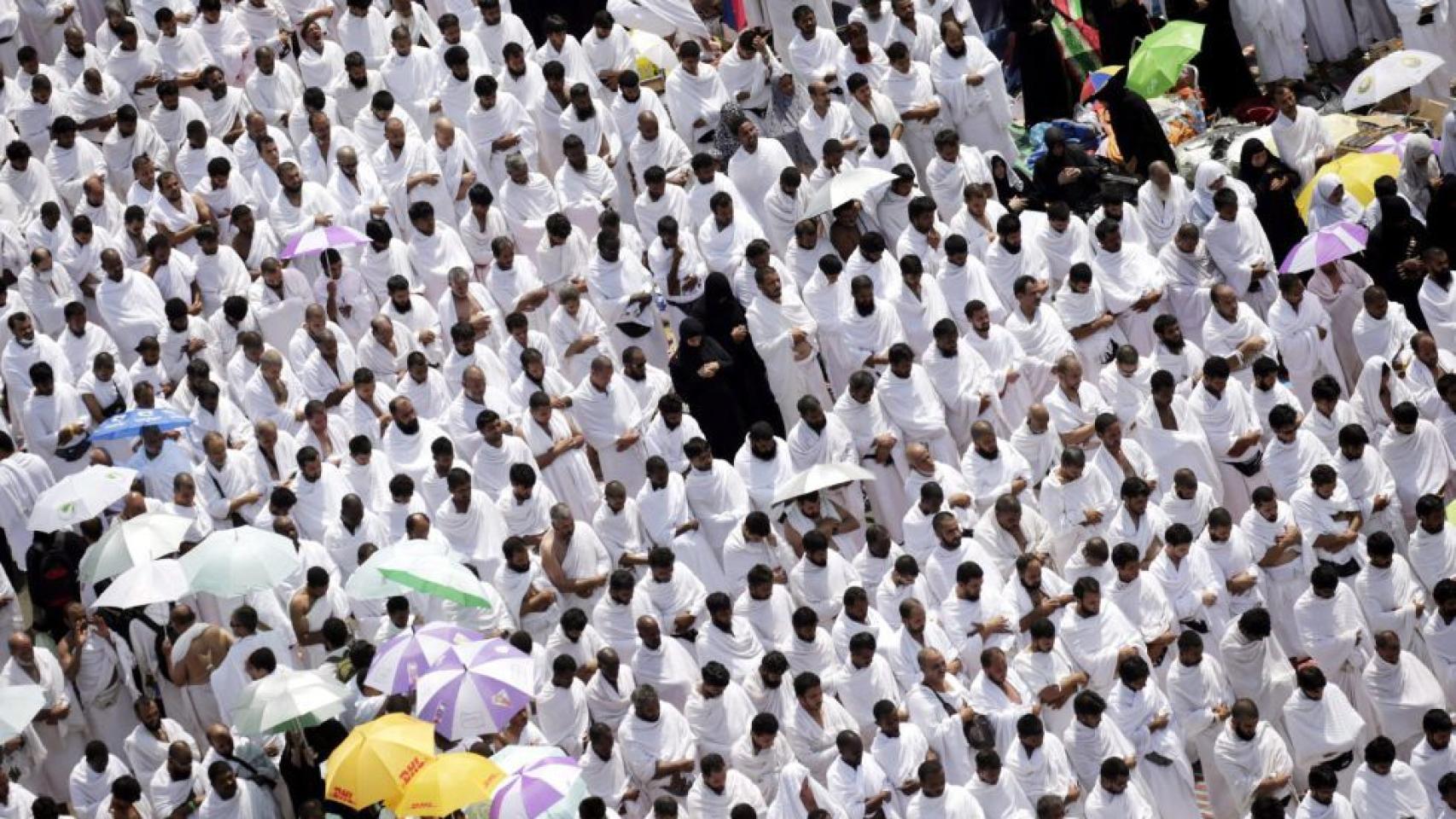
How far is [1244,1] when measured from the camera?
29062 millimetres

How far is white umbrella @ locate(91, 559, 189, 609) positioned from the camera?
71.2 ft

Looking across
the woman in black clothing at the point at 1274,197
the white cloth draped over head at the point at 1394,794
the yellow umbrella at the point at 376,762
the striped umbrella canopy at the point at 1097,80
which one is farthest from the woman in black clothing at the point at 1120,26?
the yellow umbrella at the point at 376,762

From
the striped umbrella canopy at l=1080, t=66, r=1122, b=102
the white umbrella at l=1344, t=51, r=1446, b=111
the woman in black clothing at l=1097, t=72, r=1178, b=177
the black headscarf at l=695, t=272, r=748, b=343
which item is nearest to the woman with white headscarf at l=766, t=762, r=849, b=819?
the black headscarf at l=695, t=272, r=748, b=343

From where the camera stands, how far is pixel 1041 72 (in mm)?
28891

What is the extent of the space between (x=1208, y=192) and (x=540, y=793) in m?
8.89

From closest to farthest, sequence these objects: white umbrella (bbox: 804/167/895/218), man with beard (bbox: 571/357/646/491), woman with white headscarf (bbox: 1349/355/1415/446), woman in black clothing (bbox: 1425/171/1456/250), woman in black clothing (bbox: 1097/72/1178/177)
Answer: woman with white headscarf (bbox: 1349/355/1415/446), man with beard (bbox: 571/357/646/491), white umbrella (bbox: 804/167/895/218), woman in black clothing (bbox: 1425/171/1456/250), woman in black clothing (bbox: 1097/72/1178/177)

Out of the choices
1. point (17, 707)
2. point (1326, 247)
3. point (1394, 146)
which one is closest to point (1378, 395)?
point (1326, 247)

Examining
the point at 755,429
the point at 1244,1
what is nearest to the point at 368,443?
the point at 755,429

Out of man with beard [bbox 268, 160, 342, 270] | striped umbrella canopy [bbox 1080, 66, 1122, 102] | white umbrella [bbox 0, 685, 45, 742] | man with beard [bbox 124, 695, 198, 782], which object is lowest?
striped umbrella canopy [bbox 1080, 66, 1122, 102]

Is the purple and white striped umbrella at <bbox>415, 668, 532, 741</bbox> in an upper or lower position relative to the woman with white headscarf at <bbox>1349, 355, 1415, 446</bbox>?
upper

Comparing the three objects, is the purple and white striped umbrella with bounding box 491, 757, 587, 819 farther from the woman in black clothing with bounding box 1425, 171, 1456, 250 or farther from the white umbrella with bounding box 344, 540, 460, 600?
the woman in black clothing with bounding box 1425, 171, 1456, 250

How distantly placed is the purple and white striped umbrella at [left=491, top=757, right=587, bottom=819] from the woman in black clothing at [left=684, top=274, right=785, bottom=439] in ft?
18.0

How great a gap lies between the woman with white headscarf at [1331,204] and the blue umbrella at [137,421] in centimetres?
942

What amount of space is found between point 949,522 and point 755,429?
1900 millimetres
